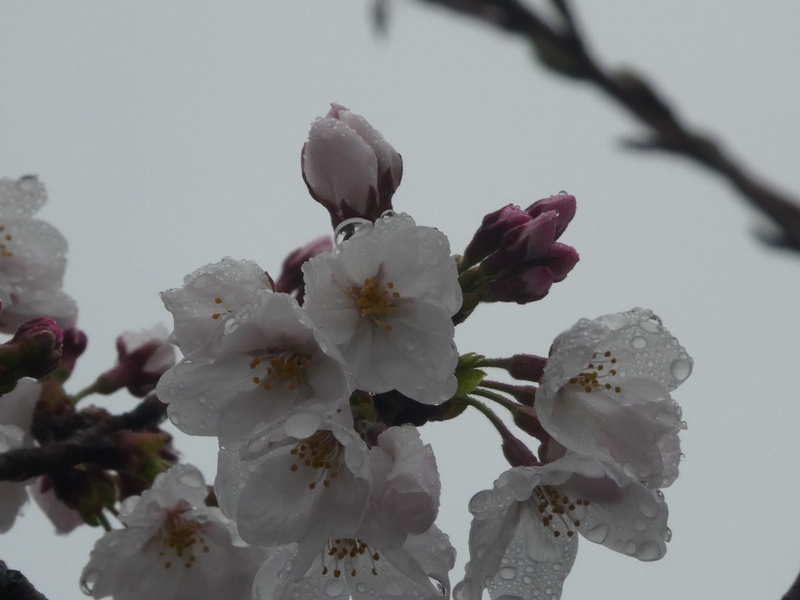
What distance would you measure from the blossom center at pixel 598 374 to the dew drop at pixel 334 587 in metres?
0.69

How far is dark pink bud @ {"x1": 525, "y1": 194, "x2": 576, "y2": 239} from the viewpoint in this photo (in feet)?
7.59

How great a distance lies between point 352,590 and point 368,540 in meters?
0.30

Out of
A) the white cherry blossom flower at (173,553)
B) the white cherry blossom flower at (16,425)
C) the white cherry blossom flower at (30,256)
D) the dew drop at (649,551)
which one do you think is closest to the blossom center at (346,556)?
the white cherry blossom flower at (173,553)

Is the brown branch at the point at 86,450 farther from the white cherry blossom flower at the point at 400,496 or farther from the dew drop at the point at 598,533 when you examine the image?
the dew drop at the point at 598,533

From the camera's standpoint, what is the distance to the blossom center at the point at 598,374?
210 cm

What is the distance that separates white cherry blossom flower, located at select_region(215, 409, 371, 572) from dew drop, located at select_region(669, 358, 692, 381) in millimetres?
713

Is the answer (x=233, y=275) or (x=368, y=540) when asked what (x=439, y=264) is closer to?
(x=233, y=275)

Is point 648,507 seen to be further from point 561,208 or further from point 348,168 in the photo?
point 348,168

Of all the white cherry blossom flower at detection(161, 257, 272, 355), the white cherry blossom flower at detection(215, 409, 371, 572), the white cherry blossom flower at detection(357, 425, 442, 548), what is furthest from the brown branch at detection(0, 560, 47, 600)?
the white cherry blossom flower at detection(357, 425, 442, 548)

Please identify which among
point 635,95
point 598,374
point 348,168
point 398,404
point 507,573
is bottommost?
point 507,573

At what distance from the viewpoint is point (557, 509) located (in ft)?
6.97

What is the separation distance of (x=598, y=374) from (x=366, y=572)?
2.27 feet

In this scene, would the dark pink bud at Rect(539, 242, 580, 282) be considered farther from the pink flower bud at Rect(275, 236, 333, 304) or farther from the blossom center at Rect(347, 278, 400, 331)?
the pink flower bud at Rect(275, 236, 333, 304)

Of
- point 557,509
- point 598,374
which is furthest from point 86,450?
point 598,374
